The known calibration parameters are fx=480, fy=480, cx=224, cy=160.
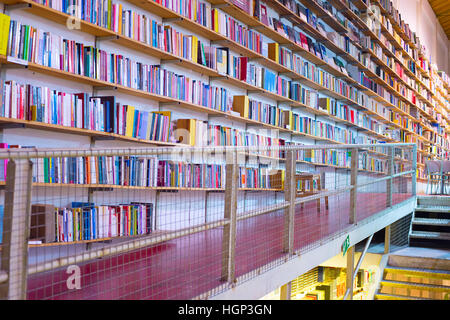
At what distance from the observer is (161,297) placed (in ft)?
6.57

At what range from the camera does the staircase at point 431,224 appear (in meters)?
5.50

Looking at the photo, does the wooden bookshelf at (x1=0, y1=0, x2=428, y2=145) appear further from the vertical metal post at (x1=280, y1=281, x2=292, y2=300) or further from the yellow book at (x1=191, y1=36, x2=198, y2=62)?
the vertical metal post at (x1=280, y1=281, x2=292, y2=300)

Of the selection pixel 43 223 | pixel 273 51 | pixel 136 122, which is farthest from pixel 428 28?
pixel 43 223

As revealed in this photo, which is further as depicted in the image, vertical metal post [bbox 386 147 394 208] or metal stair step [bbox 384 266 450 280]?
vertical metal post [bbox 386 147 394 208]

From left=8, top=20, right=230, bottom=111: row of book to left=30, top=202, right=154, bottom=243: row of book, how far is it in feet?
2.73

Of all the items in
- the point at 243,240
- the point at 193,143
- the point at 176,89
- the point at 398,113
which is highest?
the point at 398,113

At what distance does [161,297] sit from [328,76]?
5.12 meters

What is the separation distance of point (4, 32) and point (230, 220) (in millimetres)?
1513

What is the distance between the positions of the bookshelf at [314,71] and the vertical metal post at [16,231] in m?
1.18

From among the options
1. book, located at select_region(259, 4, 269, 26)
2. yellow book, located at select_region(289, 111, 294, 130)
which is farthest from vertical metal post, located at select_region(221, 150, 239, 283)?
yellow book, located at select_region(289, 111, 294, 130)

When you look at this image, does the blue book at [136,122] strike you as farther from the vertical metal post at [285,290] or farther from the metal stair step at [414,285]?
the metal stair step at [414,285]

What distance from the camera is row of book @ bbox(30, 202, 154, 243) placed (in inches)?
101
